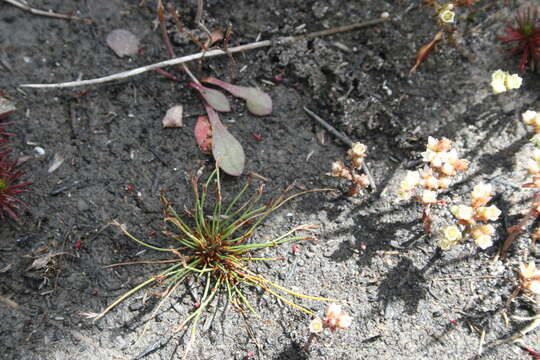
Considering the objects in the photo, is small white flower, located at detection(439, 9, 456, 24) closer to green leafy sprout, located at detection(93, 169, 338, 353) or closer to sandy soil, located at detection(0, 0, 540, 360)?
sandy soil, located at detection(0, 0, 540, 360)

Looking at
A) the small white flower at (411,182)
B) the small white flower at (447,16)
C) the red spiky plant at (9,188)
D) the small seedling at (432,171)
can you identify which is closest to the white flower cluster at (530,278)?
the small seedling at (432,171)

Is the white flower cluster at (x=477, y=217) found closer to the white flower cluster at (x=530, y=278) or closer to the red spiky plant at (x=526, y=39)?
the white flower cluster at (x=530, y=278)

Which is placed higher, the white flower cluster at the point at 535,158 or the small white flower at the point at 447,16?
the small white flower at the point at 447,16

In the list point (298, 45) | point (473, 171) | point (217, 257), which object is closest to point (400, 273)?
point (473, 171)

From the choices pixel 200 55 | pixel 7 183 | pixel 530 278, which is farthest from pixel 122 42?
pixel 530 278

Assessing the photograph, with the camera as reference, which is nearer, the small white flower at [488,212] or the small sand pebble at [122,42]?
the small white flower at [488,212]

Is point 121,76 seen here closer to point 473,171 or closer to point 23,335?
point 23,335

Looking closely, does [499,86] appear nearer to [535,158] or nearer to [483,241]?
[535,158]
